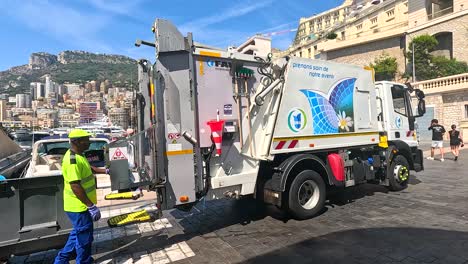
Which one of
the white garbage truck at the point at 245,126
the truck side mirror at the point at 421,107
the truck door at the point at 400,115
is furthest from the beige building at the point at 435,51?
the white garbage truck at the point at 245,126

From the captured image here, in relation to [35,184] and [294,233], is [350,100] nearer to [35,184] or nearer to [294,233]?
[294,233]

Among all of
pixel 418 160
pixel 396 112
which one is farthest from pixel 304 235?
pixel 418 160

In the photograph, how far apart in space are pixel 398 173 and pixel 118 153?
6.18 meters

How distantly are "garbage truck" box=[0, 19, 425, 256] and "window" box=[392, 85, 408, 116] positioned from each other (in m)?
1.13

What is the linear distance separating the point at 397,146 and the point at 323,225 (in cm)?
→ 339

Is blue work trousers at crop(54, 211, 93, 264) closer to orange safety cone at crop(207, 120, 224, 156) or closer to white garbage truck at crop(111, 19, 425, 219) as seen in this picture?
white garbage truck at crop(111, 19, 425, 219)

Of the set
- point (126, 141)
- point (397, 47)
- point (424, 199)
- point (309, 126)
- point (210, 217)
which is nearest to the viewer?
point (126, 141)

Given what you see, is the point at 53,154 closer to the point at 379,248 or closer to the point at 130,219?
the point at 130,219

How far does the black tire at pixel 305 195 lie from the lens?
5.57 m

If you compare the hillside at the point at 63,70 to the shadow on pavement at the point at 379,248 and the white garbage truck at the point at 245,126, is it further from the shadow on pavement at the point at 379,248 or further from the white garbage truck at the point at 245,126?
the shadow on pavement at the point at 379,248

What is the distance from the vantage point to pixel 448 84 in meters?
26.8

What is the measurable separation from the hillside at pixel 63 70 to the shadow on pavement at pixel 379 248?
252 ft

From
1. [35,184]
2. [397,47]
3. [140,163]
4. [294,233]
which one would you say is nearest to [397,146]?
[294,233]

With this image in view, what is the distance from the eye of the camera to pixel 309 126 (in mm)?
5840
